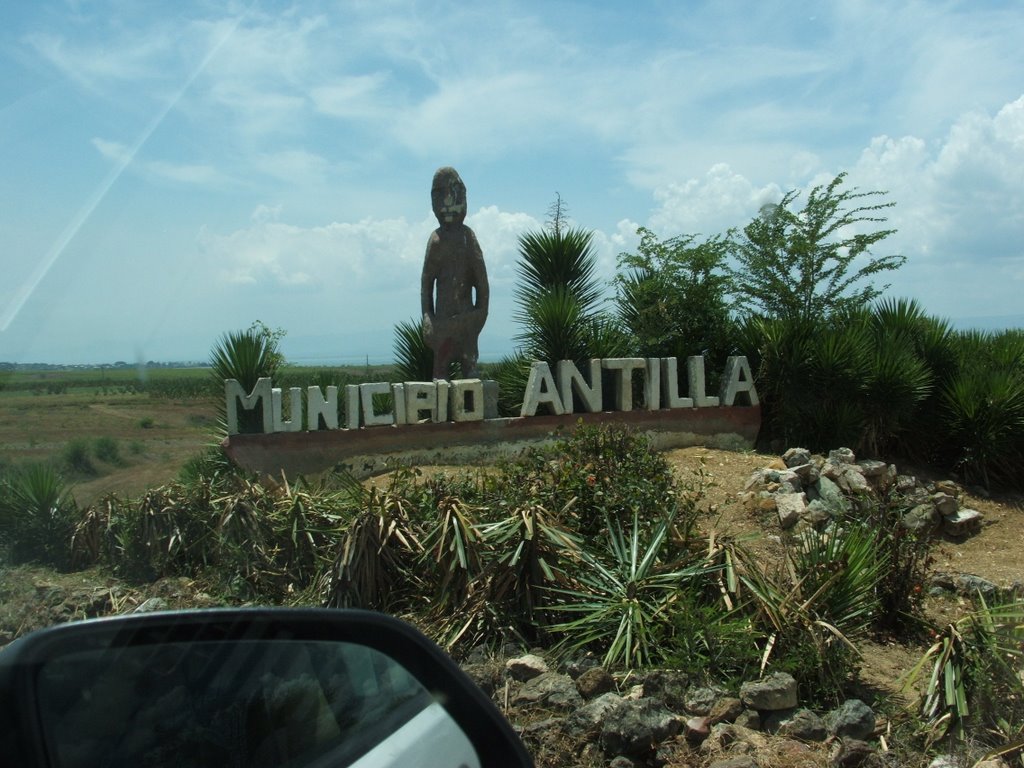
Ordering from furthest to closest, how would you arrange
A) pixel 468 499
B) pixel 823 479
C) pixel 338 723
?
pixel 823 479 < pixel 468 499 < pixel 338 723

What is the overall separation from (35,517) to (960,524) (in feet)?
33.0

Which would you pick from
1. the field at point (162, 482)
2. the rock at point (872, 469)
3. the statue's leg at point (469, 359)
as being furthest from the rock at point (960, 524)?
the statue's leg at point (469, 359)

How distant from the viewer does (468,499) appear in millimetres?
8047

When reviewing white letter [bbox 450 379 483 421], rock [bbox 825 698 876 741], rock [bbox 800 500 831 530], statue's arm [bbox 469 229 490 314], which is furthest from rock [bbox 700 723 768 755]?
statue's arm [bbox 469 229 490 314]

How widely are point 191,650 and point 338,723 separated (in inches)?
16.3

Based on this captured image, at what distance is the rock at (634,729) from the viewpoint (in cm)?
508

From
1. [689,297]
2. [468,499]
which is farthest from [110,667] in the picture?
[689,297]

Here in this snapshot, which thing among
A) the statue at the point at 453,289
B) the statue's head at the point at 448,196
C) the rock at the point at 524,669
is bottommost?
the rock at the point at 524,669

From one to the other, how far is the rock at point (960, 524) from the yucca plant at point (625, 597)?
536 centimetres

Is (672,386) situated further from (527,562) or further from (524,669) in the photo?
(524,669)

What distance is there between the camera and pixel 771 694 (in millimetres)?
5406

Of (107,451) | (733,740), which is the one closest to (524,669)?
(733,740)

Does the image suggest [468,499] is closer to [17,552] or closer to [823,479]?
[823,479]

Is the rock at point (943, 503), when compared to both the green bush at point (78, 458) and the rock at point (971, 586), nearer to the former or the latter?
the rock at point (971, 586)
